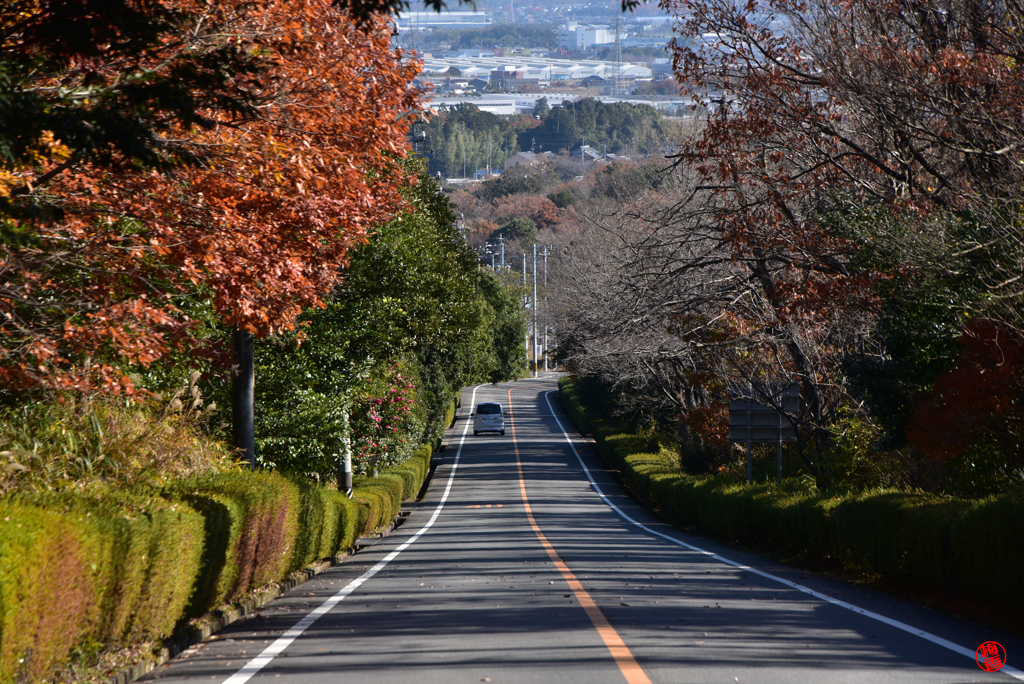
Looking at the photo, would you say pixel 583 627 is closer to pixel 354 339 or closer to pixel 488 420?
pixel 354 339

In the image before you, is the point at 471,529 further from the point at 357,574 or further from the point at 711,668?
the point at 711,668

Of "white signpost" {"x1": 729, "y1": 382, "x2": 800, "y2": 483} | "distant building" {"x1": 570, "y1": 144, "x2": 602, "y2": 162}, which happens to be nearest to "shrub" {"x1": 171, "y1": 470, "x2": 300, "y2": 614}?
"white signpost" {"x1": 729, "y1": 382, "x2": 800, "y2": 483}

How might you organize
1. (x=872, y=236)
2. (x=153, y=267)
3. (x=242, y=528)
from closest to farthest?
1. (x=153, y=267)
2. (x=242, y=528)
3. (x=872, y=236)

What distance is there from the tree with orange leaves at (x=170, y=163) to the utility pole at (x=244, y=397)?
4.07 feet

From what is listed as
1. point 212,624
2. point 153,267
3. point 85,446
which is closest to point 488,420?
point 153,267

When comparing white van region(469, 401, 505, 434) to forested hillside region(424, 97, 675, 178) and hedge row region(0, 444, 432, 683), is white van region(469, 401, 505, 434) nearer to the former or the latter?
hedge row region(0, 444, 432, 683)

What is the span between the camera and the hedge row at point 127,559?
6.12 m

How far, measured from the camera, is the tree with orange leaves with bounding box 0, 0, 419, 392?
7047mm

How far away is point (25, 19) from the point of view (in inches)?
297

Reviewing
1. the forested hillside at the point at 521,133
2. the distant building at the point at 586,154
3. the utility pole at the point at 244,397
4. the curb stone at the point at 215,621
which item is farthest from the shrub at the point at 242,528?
the distant building at the point at 586,154

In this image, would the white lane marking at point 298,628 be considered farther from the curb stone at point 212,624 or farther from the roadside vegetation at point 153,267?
the roadside vegetation at point 153,267

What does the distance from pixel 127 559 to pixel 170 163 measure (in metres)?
3.14

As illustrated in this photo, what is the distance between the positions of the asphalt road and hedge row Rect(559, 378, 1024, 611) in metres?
0.59

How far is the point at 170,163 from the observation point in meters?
6.89
